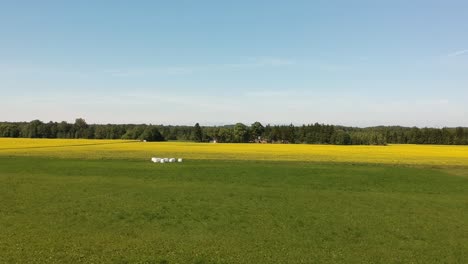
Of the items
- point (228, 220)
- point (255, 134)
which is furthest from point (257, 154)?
point (255, 134)

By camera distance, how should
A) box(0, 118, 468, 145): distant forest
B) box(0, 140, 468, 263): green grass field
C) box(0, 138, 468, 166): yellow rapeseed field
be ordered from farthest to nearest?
1. box(0, 118, 468, 145): distant forest
2. box(0, 138, 468, 166): yellow rapeseed field
3. box(0, 140, 468, 263): green grass field

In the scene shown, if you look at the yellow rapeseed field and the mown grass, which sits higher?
the yellow rapeseed field

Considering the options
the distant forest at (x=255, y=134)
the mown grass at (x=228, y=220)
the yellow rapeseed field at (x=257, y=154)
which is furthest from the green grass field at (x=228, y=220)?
the distant forest at (x=255, y=134)

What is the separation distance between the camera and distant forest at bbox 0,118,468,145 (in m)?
129

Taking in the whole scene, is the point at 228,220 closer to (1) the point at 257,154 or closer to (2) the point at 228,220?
(2) the point at 228,220

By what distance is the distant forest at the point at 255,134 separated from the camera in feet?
422

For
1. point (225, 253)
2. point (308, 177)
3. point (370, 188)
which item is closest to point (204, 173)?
point (308, 177)

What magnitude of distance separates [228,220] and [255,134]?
450 feet

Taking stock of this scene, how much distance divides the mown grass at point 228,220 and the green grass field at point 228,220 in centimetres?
4

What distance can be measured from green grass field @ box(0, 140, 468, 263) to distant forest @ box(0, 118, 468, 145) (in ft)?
312

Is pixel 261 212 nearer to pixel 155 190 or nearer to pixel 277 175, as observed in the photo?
pixel 155 190

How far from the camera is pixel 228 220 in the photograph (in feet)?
62.0

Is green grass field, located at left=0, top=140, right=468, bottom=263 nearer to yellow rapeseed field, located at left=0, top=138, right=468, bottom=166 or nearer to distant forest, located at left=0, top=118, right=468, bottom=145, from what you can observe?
yellow rapeseed field, located at left=0, top=138, right=468, bottom=166

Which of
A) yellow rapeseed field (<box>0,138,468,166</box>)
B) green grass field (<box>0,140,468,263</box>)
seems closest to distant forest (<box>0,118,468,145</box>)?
yellow rapeseed field (<box>0,138,468,166</box>)
